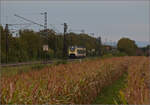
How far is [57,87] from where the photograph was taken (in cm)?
509

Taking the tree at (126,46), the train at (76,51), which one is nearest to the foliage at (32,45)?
the train at (76,51)

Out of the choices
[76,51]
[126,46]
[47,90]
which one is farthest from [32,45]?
[126,46]

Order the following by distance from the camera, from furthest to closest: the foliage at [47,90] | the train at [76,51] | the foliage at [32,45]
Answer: the train at [76,51] < the foliage at [32,45] < the foliage at [47,90]

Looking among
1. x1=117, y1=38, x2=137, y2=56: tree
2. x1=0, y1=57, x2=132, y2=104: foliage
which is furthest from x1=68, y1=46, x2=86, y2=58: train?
x1=0, y1=57, x2=132, y2=104: foliage

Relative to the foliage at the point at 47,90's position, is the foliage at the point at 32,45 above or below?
above

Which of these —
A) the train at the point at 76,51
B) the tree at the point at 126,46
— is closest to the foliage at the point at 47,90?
the train at the point at 76,51

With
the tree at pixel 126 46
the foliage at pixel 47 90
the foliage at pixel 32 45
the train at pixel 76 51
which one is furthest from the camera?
the tree at pixel 126 46

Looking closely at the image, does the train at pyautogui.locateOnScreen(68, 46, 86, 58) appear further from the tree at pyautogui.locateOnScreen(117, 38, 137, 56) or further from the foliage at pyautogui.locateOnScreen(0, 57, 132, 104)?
the foliage at pyautogui.locateOnScreen(0, 57, 132, 104)

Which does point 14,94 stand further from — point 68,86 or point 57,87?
point 68,86

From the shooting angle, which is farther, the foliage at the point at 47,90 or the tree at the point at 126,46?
the tree at the point at 126,46

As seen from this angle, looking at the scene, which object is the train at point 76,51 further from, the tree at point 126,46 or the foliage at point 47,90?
the foliage at point 47,90

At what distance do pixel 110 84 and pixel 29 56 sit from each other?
11220mm

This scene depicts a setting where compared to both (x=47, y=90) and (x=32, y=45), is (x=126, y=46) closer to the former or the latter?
(x=32, y=45)

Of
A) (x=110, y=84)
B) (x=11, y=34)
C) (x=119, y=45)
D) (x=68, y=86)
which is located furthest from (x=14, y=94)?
(x=119, y=45)
